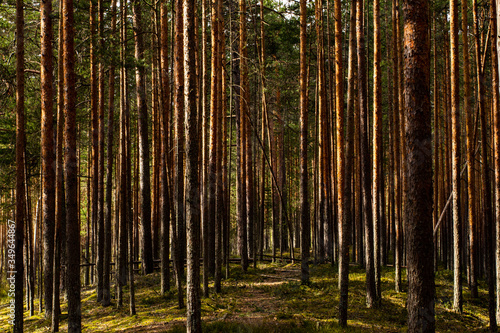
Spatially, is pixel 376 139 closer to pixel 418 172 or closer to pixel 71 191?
pixel 418 172

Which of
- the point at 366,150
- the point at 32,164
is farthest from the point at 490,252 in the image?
the point at 32,164

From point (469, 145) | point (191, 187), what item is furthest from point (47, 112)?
point (469, 145)

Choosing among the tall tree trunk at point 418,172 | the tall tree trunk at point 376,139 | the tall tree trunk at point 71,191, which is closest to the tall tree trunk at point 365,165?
the tall tree trunk at point 376,139

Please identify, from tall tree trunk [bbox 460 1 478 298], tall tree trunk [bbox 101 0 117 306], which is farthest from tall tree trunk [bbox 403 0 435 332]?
tall tree trunk [bbox 101 0 117 306]

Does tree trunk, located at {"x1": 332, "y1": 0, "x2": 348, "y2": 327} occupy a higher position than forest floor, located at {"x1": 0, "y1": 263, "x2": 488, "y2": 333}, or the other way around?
tree trunk, located at {"x1": 332, "y1": 0, "x2": 348, "y2": 327}

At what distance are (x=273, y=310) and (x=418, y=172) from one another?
6298 mm

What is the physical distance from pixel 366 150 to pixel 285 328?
5593mm

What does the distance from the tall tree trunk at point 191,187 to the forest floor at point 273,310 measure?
1.06m

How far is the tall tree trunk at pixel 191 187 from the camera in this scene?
287 inches

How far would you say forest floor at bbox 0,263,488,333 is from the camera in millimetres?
8471

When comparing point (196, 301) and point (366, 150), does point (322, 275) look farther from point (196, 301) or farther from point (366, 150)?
point (196, 301)

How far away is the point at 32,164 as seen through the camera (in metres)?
14.4

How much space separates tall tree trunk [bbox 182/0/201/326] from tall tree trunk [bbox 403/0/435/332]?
4021 mm

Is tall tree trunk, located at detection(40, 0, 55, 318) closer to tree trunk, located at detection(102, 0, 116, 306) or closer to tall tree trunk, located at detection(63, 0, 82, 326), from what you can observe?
tall tree trunk, located at detection(63, 0, 82, 326)
